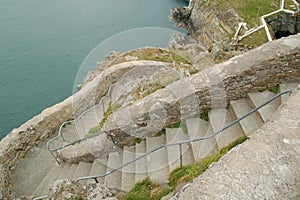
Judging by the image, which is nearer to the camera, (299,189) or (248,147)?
(299,189)

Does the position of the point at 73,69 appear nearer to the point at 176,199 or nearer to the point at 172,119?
the point at 172,119

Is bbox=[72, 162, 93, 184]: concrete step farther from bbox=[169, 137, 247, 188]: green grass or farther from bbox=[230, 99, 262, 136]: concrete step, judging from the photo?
bbox=[230, 99, 262, 136]: concrete step

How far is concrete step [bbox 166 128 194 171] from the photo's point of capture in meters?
5.26

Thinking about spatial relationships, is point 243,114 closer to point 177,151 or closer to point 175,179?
point 177,151

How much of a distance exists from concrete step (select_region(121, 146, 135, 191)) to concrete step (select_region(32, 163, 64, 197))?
2.64 m

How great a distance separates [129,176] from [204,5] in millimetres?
29727

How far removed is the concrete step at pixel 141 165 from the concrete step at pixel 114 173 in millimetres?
520

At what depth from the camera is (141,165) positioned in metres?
5.89

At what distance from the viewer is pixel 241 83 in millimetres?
5395

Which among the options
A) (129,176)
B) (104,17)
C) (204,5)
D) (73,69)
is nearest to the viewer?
A: (129,176)

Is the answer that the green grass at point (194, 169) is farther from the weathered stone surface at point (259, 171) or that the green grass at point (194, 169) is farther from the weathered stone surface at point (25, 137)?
the weathered stone surface at point (25, 137)

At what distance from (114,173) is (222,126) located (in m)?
2.66

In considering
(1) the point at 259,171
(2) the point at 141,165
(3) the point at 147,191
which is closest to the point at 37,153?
(2) the point at 141,165

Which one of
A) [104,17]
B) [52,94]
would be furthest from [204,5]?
[52,94]
